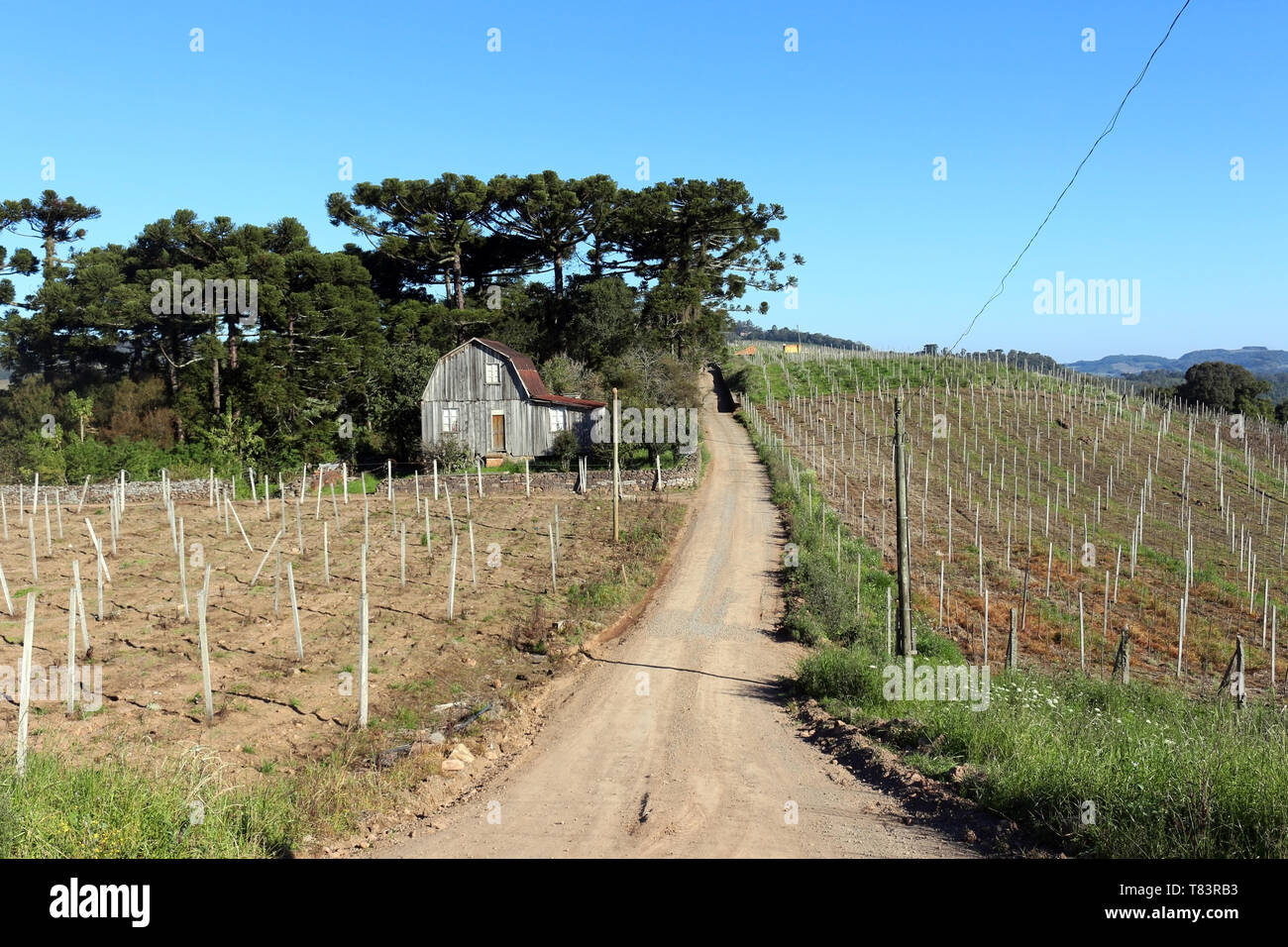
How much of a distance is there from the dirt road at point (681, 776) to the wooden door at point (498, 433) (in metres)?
20.5

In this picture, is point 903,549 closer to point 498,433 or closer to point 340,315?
point 498,433

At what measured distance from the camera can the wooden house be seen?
37062 millimetres

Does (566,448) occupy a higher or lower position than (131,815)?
higher

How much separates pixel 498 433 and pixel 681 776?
29.3 meters

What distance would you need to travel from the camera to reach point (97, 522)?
26.3 metres

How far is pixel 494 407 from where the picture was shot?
37.6 m

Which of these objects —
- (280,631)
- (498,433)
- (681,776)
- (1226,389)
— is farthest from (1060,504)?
(1226,389)

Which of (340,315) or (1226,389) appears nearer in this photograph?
(340,315)

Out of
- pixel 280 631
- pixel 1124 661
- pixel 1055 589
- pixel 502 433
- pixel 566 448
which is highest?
pixel 502 433

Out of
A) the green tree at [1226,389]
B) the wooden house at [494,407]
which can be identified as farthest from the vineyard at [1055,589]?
the green tree at [1226,389]

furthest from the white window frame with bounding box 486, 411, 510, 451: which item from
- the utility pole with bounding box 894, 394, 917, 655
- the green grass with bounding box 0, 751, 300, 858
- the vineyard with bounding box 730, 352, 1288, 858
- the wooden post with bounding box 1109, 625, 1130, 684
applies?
the green grass with bounding box 0, 751, 300, 858

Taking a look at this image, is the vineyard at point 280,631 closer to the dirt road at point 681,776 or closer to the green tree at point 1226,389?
the dirt road at point 681,776

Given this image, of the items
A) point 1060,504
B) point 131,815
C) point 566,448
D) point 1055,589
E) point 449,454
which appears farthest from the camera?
point 449,454
